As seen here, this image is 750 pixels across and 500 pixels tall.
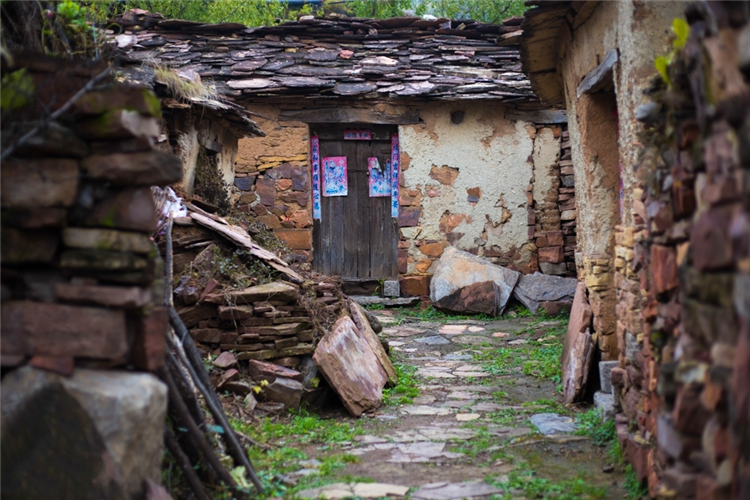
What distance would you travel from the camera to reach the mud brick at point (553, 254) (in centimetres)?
1025

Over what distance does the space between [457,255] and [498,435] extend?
17.5ft

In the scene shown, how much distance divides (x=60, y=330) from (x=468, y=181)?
27.3 feet

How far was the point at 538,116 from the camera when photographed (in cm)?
1026

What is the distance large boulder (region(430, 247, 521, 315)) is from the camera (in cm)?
956

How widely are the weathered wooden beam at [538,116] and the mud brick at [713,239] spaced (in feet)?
27.2

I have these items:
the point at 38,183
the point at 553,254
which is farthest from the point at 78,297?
the point at 553,254

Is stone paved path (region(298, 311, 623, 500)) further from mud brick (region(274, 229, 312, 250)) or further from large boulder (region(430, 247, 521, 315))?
mud brick (region(274, 229, 312, 250))

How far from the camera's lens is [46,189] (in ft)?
8.38

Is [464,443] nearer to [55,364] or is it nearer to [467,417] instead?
[467,417]

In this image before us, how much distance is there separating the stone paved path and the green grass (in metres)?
0.07

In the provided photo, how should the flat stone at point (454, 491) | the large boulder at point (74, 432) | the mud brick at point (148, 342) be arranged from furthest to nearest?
the flat stone at point (454, 491) < the mud brick at point (148, 342) < the large boulder at point (74, 432)

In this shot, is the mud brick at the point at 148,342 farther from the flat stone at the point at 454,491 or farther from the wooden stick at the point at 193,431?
the flat stone at the point at 454,491

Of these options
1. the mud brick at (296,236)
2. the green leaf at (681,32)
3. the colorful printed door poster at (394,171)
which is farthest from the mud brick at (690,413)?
the colorful printed door poster at (394,171)

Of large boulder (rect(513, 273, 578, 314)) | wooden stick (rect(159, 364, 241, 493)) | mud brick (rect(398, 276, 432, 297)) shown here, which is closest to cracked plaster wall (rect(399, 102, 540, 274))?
mud brick (rect(398, 276, 432, 297))
